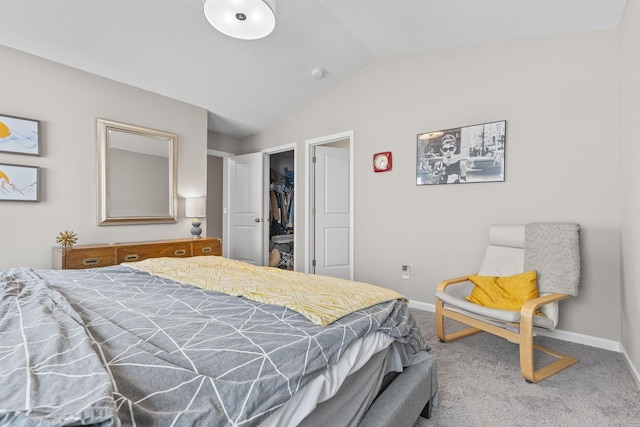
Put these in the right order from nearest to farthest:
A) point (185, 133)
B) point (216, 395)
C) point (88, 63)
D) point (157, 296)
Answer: point (216, 395)
point (157, 296)
point (88, 63)
point (185, 133)

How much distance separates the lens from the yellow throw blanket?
1226 mm

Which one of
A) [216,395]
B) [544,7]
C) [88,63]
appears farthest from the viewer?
[88,63]

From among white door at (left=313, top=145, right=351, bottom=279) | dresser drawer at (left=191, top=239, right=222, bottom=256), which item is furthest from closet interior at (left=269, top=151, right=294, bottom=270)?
dresser drawer at (left=191, top=239, right=222, bottom=256)

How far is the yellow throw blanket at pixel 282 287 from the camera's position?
123cm

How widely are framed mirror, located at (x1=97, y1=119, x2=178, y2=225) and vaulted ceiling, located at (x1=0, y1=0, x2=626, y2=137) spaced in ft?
1.80

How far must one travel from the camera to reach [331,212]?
4484 millimetres

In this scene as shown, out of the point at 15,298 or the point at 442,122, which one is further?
the point at 442,122

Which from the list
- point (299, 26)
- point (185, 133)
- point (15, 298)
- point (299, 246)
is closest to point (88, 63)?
point (185, 133)

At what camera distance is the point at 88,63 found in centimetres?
298

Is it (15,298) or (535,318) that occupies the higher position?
(15,298)

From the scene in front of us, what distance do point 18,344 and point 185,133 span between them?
135 inches

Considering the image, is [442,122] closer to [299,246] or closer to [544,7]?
[544,7]

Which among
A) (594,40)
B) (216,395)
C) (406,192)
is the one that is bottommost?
(216,395)

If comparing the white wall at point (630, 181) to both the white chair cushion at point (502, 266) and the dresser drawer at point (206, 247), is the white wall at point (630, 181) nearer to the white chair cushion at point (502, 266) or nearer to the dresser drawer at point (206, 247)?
the white chair cushion at point (502, 266)
